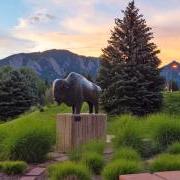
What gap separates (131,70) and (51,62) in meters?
168

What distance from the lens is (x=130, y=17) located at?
87.7 feet

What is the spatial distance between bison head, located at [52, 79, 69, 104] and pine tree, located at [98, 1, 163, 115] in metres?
12.5

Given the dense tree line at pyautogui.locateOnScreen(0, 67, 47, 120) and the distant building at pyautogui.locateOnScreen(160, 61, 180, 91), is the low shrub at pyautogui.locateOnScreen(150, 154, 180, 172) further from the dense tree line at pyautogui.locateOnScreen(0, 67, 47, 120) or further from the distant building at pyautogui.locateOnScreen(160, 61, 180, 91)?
the dense tree line at pyautogui.locateOnScreen(0, 67, 47, 120)

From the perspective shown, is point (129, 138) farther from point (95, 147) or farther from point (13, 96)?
point (13, 96)

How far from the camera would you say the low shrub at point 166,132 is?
32.1 ft

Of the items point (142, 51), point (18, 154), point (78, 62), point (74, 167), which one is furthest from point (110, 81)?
point (78, 62)

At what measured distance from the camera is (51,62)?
630ft

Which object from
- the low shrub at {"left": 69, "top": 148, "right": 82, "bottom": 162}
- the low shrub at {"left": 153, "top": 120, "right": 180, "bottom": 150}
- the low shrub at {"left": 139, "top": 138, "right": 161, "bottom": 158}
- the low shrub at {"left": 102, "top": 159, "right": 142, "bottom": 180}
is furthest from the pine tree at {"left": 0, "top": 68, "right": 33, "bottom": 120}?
the low shrub at {"left": 102, "top": 159, "right": 142, "bottom": 180}

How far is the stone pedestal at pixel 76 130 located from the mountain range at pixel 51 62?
171m

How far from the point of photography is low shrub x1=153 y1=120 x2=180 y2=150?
978 cm

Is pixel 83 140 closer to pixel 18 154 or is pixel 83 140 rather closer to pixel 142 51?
pixel 18 154

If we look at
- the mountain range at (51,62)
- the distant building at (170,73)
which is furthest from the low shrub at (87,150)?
the mountain range at (51,62)

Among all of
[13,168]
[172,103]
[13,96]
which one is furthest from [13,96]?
[13,168]

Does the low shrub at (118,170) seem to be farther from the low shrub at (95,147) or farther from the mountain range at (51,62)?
the mountain range at (51,62)
